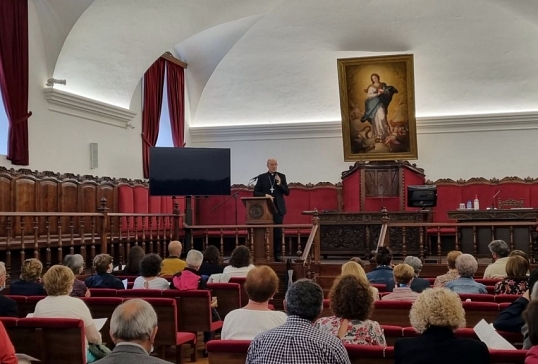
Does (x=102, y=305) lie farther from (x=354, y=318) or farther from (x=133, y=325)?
(x=133, y=325)

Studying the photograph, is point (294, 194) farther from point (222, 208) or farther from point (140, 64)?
point (140, 64)

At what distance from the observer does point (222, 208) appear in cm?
1339

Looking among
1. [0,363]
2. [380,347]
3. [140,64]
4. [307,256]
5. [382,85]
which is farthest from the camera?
[382,85]

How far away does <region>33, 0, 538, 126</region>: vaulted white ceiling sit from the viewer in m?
10.3

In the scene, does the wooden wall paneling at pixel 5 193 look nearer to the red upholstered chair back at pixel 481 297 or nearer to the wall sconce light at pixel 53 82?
the wall sconce light at pixel 53 82

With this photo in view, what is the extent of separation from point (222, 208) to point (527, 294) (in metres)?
10.2

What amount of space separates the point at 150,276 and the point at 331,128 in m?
8.42

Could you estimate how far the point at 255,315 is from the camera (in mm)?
3305

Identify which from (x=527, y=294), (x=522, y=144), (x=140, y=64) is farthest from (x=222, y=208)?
(x=527, y=294)

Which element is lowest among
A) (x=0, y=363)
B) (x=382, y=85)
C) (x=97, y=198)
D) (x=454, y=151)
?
(x=0, y=363)

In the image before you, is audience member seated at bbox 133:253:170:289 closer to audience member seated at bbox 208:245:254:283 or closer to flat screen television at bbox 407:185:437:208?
audience member seated at bbox 208:245:254:283

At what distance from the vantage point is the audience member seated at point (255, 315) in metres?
3.28

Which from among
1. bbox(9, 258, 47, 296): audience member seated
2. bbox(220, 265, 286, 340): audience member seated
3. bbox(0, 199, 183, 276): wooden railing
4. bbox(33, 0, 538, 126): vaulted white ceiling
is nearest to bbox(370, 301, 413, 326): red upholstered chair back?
bbox(220, 265, 286, 340): audience member seated

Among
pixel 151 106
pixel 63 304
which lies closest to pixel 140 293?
pixel 63 304
